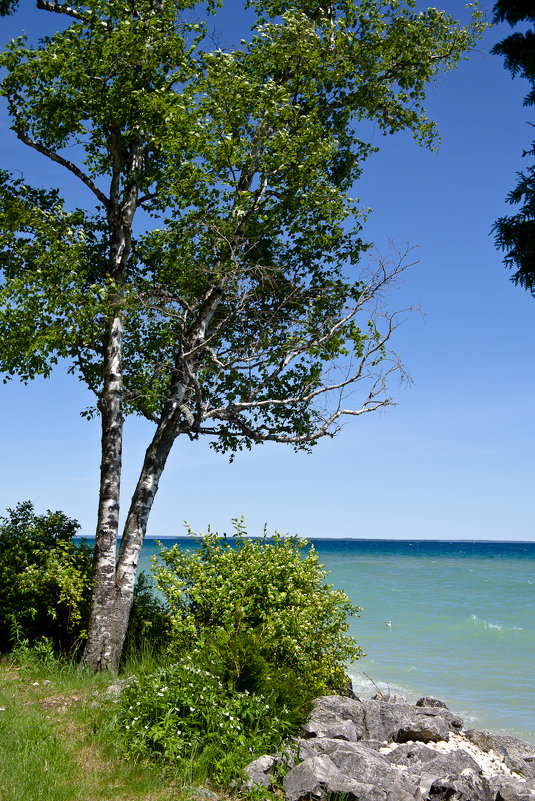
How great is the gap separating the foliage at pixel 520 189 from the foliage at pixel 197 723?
5703 millimetres

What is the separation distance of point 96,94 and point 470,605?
3011cm

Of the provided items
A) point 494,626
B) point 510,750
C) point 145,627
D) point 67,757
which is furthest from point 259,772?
point 494,626

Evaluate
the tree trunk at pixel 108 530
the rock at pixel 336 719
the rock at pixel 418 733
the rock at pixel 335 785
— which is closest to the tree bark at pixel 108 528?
the tree trunk at pixel 108 530

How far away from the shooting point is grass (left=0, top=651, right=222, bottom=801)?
575 centimetres

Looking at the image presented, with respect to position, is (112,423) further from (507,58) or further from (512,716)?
(512,716)

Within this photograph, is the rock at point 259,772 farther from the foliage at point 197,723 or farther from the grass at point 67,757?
the grass at point 67,757

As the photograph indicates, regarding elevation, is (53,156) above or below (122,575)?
above

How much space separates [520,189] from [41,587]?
9648 mm

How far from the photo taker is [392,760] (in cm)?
757

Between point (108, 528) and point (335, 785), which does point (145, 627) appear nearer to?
point (108, 528)

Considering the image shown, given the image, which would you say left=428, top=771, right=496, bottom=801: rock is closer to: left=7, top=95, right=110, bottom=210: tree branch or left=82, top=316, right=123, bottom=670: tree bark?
left=82, top=316, right=123, bottom=670: tree bark

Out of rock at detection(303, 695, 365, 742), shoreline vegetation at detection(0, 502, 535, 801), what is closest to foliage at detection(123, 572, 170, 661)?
shoreline vegetation at detection(0, 502, 535, 801)

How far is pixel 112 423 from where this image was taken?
37.1ft

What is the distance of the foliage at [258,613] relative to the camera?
769 centimetres
